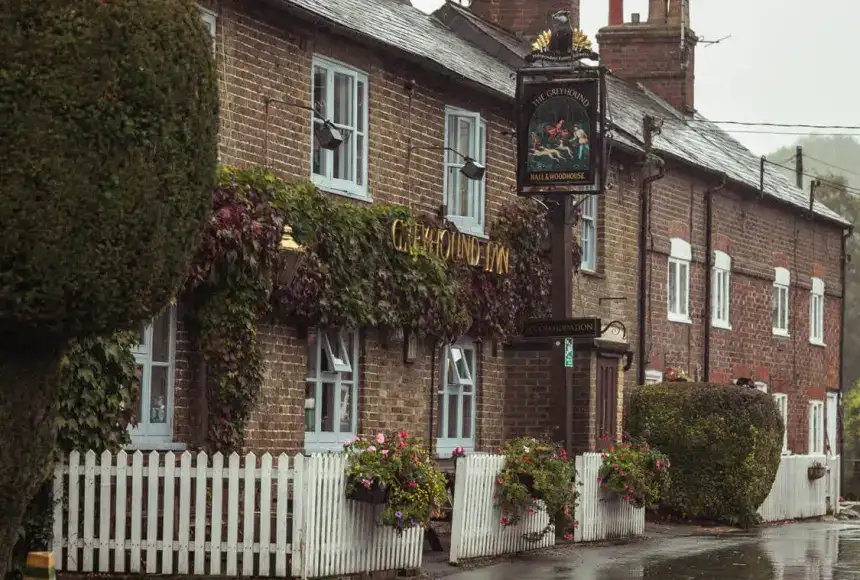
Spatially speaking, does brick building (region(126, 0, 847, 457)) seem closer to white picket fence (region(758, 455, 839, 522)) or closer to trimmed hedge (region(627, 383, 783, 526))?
trimmed hedge (region(627, 383, 783, 526))

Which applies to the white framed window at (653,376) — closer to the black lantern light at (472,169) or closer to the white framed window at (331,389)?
the black lantern light at (472,169)

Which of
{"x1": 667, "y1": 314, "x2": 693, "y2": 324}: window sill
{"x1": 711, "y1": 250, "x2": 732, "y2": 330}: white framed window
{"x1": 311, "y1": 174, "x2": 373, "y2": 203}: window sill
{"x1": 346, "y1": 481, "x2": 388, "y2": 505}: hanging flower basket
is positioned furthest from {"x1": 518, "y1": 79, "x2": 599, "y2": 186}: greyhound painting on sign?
{"x1": 711, "y1": 250, "x2": 732, "y2": 330}: white framed window

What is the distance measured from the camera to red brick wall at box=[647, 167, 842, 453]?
27.4 metres

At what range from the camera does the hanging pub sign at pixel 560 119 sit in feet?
63.5

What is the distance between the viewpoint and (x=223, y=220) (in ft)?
50.9

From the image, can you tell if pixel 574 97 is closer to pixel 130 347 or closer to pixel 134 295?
pixel 130 347

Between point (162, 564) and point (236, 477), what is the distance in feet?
3.35

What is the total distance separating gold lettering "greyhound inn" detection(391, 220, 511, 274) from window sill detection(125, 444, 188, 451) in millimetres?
4060

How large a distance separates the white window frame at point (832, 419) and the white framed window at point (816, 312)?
1393 mm

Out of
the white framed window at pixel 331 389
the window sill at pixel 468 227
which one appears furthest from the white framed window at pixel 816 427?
the white framed window at pixel 331 389

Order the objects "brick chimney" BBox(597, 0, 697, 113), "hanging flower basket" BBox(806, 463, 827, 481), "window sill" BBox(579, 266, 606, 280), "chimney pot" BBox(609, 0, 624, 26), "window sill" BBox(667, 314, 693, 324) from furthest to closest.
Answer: "chimney pot" BBox(609, 0, 624, 26) < "brick chimney" BBox(597, 0, 697, 113) < "window sill" BBox(667, 314, 693, 324) < "hanging flower basket" BBox(806, 463, 827, 481) < "window sill" BBox(579, 266, 606, 280)

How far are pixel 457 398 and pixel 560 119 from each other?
4123 millimetres

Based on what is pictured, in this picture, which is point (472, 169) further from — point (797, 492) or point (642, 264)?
point (797, 492)

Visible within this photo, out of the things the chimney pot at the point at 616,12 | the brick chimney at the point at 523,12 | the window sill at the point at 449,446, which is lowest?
the window sill at the point at 449,446
